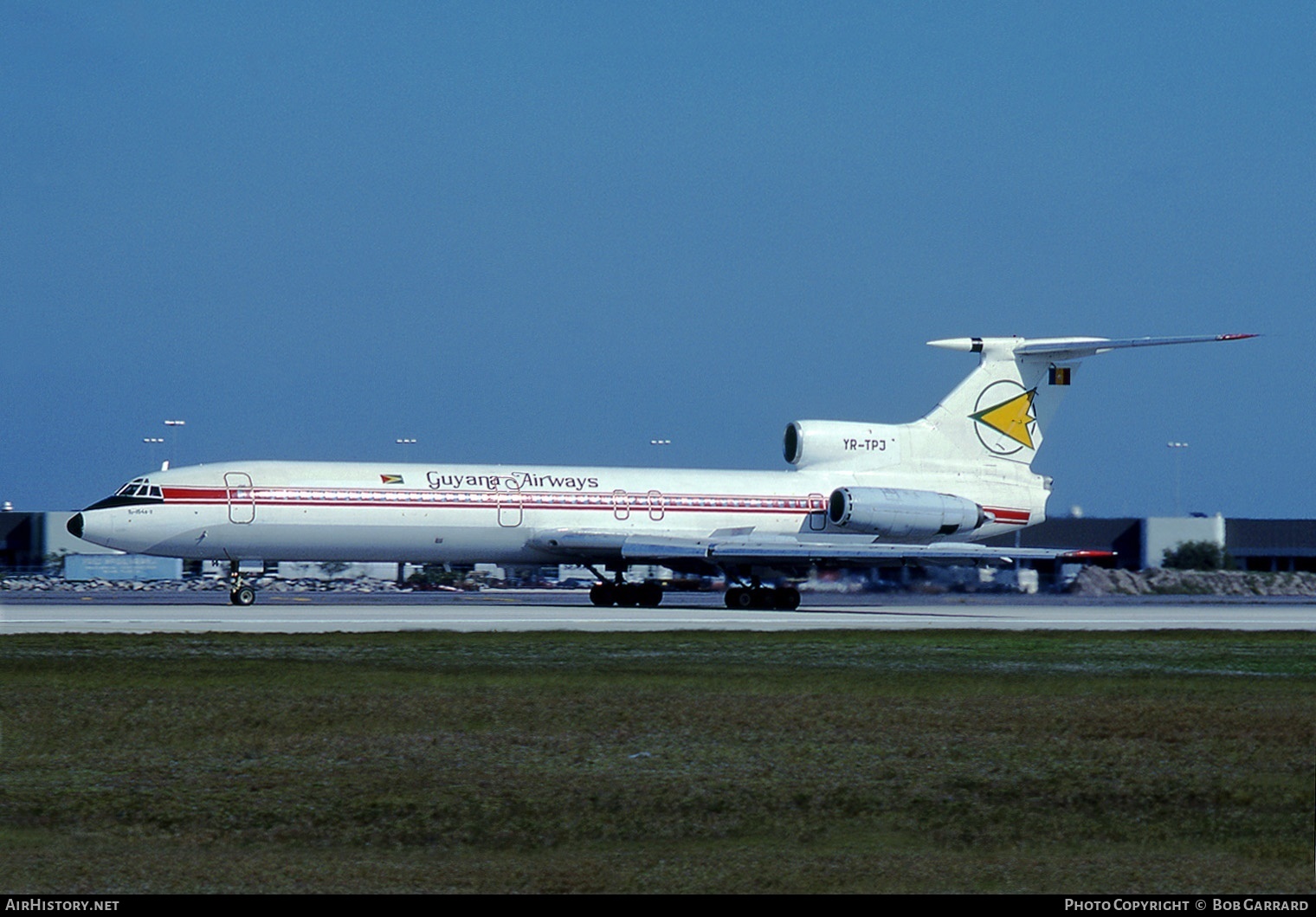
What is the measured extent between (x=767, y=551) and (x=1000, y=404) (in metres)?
10.5

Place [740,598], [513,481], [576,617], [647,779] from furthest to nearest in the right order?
1. [740,598]
2. [513,481]
3. [576,617]
4. [647,779]

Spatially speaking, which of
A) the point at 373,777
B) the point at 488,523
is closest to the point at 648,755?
the point at 373,777

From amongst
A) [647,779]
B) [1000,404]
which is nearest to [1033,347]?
[1000,404]

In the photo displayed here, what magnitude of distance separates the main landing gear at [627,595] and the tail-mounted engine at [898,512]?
574 centimetres

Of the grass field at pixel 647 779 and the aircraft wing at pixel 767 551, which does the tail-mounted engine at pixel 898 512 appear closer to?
the aircraft wing at pixel 767 551

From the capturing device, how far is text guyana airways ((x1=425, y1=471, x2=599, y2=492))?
4284 centimetres

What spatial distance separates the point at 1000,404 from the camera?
48.4 metres

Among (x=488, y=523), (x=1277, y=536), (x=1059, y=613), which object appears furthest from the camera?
(x=1277, y=536)

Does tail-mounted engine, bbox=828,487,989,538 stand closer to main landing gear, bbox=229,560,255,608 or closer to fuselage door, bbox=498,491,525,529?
fuselage door, bbox=498,491,525,529

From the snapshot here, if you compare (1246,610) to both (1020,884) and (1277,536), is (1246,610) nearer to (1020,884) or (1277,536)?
(1020,884)

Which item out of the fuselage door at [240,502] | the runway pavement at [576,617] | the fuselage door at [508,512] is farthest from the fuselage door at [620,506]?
the fuselage door at [240,502]

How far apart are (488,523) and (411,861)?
108ft

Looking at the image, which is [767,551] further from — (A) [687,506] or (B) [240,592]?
(B) [240,592]
